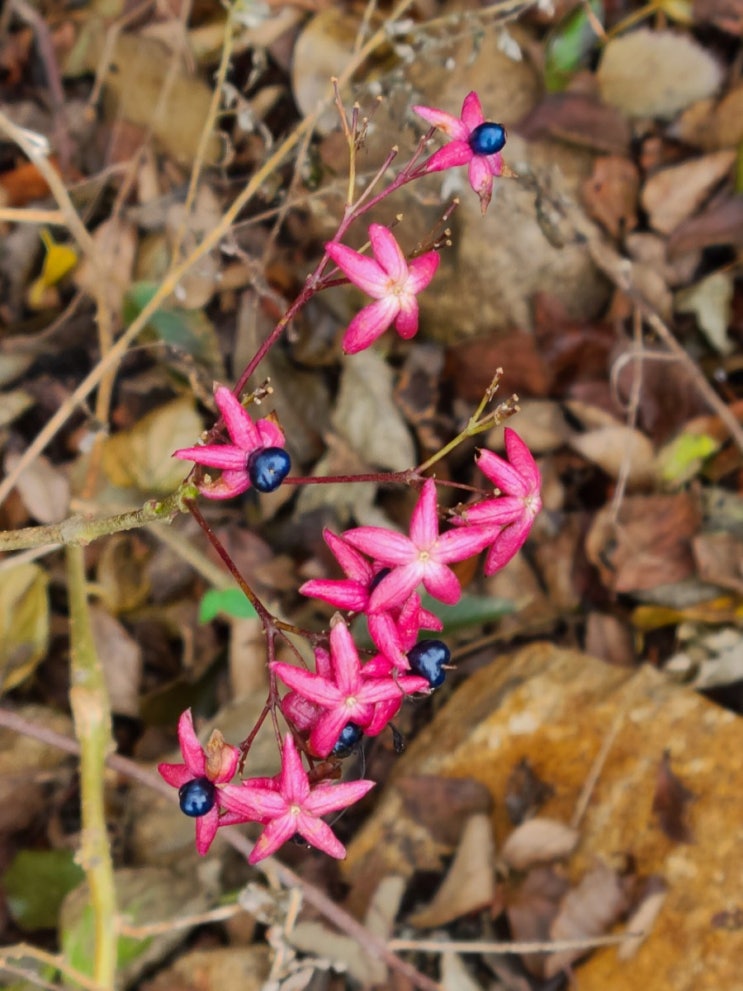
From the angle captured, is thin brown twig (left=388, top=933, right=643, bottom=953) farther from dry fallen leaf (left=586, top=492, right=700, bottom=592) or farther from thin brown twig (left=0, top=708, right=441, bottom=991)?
dry fallen leaf (left=586, top=492, right=700, bottom=592)

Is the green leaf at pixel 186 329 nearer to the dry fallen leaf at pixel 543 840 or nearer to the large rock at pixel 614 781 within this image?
the large rock at pixel 614 781

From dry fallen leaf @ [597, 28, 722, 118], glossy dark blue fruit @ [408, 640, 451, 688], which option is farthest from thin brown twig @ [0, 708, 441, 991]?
dry fallen leaf @ [597, 28, 722, 118]

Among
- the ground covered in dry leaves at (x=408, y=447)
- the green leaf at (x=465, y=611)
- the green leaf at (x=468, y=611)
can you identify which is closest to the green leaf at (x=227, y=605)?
the ground covered in dry leaves at (x=408, y=447)

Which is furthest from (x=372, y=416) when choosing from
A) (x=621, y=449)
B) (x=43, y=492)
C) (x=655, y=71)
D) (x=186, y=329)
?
(x=655, y=71)

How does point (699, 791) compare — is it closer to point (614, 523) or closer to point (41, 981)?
point (614, 523)

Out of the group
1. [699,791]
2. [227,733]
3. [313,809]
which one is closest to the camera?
[313,809]

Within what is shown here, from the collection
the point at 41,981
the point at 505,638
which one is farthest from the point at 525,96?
the point at 41,981
